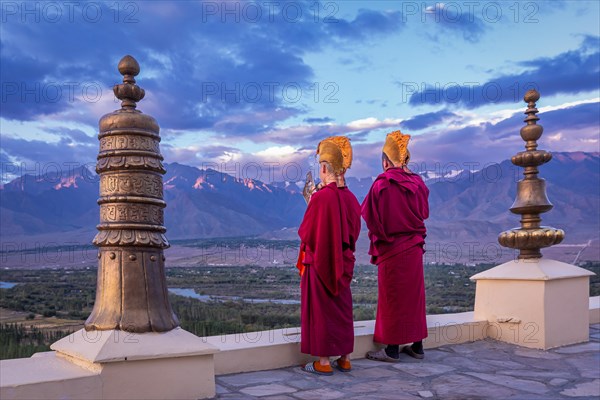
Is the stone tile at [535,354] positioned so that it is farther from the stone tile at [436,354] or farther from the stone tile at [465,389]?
the stone tile at [465,389]

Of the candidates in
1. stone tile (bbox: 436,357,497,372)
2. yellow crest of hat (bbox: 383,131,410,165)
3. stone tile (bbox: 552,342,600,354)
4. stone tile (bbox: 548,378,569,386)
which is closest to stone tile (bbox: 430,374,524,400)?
stone tile (bbox: 436,357,497,372)

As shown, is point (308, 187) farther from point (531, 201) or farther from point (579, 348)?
point (579, 348)

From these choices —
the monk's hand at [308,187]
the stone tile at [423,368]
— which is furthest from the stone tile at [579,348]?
the monk's hand at [308,187]

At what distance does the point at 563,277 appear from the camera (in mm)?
6293

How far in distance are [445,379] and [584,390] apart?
3.32 ft

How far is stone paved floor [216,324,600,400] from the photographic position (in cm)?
430

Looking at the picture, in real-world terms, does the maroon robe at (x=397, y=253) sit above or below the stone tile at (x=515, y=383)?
above

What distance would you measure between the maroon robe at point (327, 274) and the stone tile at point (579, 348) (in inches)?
100

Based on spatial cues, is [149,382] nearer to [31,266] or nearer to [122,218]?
[122,218]

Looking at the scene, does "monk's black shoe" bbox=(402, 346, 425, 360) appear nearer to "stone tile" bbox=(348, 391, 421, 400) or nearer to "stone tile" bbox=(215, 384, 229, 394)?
"stone tile" bbox=(348, 391, 421, 400)

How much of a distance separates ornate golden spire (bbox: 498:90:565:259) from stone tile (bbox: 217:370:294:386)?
3161 millimetres

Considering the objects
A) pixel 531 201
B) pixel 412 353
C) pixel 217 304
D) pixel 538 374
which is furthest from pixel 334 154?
pixel 217 304

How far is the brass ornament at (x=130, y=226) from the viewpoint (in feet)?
12.8

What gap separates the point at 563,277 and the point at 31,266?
63.4 m
